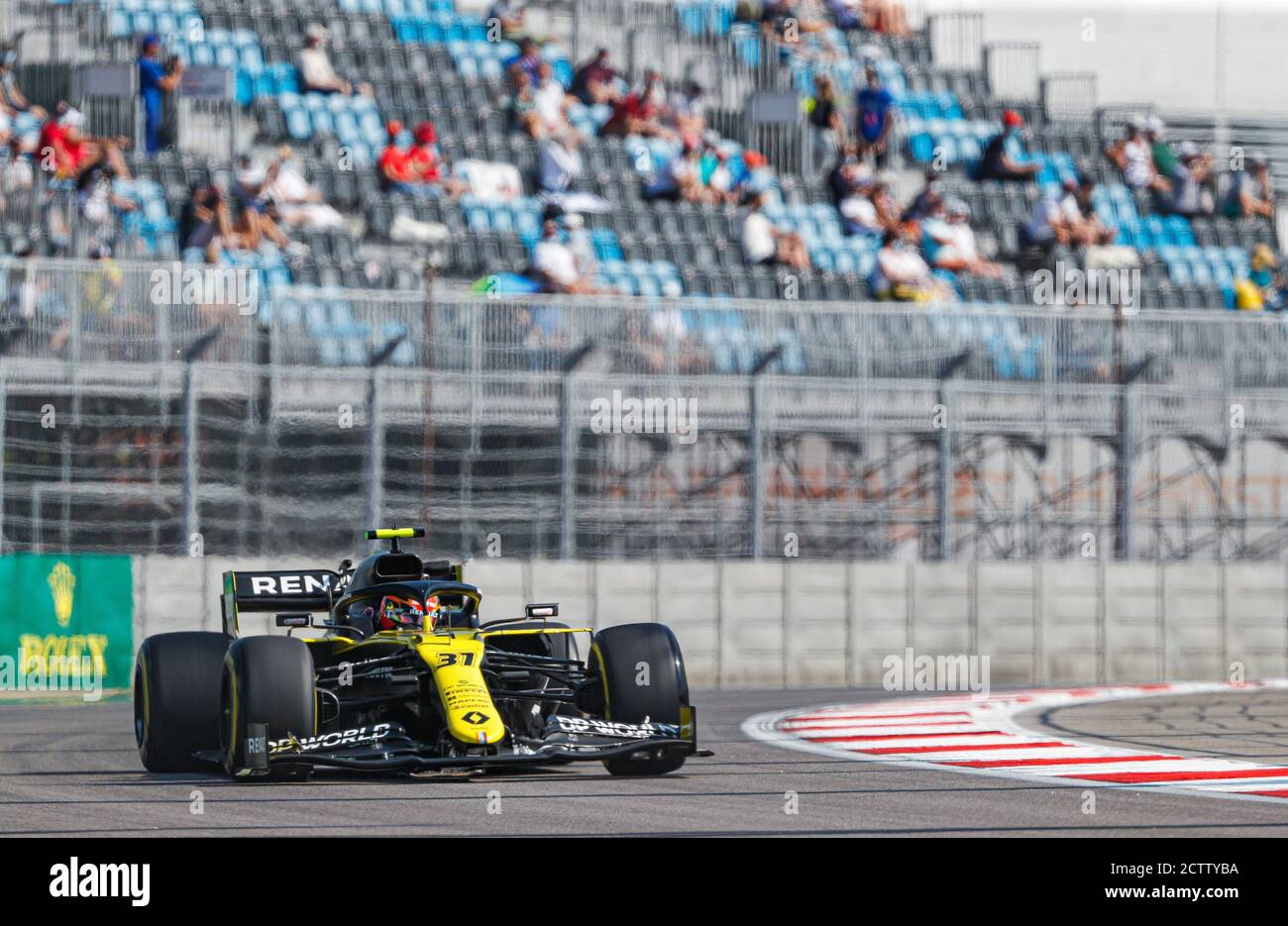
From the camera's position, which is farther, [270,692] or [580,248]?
[580,248]

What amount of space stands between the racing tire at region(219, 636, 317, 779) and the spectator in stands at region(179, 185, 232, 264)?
9.90 meters

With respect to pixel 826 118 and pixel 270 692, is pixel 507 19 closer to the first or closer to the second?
pixel 826 118

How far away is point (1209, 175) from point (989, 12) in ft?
27.6

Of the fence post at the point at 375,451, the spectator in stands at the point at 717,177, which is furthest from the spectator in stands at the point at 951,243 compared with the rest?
the fence post at the point at 375,451

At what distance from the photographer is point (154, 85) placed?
859 inches

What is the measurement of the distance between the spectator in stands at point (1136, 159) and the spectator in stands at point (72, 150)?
10867mm

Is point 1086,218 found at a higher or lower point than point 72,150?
lower

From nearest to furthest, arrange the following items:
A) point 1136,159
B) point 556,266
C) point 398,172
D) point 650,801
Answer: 1. point 650,801
2. point 556,266
3. point 398,172
4. point 1136,159

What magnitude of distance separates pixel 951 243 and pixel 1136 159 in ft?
13.6

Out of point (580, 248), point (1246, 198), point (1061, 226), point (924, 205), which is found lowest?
point (580, 248)

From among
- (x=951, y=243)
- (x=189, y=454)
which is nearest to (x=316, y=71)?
(x=951, y=243)

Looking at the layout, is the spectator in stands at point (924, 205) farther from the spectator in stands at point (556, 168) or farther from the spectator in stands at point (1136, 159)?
the spectator in stands at point (556, 168)

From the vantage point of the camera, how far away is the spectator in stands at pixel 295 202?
2061cm
